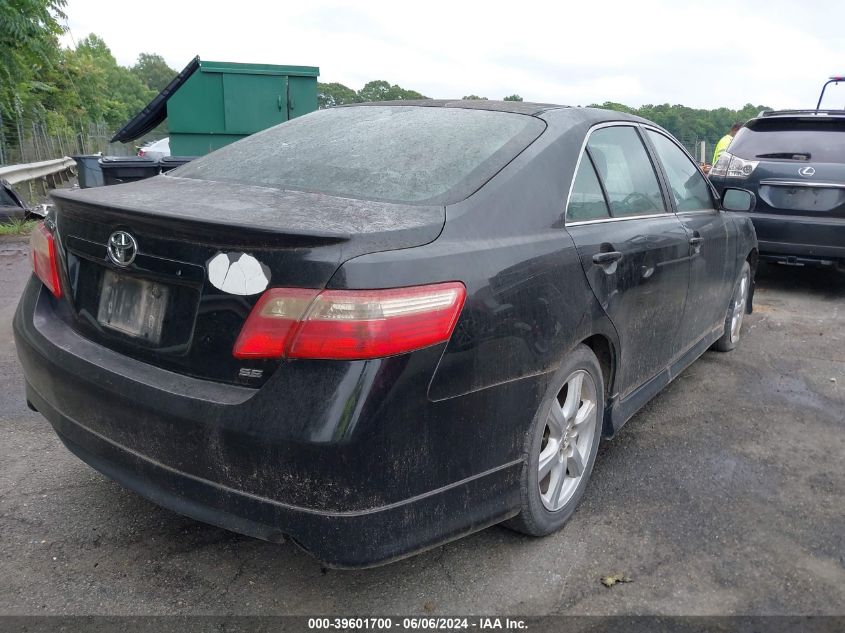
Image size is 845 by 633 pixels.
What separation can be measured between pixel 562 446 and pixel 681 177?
80.2 inches

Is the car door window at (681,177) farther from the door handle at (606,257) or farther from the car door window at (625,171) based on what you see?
the door handle at (606,257)

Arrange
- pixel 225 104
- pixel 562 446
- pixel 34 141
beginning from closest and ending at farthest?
pixel 562 446, pixel 225 104, pixel 34 141

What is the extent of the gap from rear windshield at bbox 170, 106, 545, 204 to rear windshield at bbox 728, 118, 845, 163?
532 centimetres

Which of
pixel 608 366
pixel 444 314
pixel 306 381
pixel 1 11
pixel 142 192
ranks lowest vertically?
pixel 608 366

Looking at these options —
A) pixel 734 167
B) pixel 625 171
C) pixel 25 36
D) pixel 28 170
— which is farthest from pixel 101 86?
pixel 625 171

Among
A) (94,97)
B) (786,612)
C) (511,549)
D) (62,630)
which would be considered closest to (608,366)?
(511,549)

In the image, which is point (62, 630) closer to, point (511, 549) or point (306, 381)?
point (306, 381)

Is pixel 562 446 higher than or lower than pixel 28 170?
higher

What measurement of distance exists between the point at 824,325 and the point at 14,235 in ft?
32.9

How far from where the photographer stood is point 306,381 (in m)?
1.92

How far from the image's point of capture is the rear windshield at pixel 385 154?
8.14ft

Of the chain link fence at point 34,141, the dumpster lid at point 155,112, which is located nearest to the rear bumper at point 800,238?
the dumpster lid at point 155,112

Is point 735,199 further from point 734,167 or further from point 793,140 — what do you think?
point 793,140

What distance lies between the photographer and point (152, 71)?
145m
